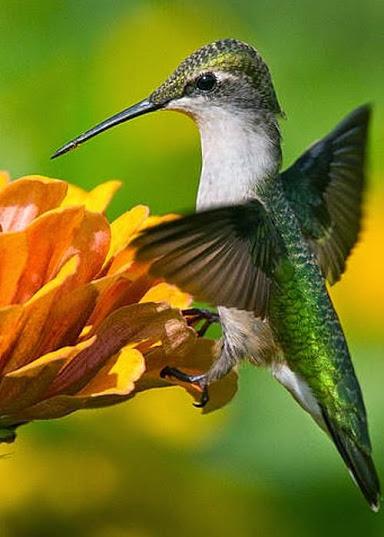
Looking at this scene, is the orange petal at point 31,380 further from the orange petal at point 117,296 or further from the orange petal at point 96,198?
the orange petal at point 96,198

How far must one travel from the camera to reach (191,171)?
2857mm

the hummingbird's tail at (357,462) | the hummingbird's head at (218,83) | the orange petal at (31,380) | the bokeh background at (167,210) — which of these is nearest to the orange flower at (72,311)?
the orange petal at (31,380)

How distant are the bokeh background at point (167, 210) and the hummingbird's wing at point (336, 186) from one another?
6cm

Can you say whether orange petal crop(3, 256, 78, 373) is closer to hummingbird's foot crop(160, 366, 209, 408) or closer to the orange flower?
the orange flower

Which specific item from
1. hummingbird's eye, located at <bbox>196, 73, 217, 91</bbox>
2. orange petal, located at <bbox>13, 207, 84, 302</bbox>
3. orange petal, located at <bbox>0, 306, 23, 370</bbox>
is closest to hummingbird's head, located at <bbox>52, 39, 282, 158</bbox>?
hummingbird's eye, located at <bbox>196, 73, 217, 91</bbox>

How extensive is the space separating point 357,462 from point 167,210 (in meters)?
1.01

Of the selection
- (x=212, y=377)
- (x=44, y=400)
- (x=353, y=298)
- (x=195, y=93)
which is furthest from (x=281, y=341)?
(x=353, y=298)

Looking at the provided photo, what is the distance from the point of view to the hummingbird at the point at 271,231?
1.72 meters

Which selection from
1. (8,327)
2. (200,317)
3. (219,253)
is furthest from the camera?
(200,317)

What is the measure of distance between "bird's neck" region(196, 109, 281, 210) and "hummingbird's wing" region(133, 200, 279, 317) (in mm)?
53

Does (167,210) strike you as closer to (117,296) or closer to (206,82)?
(206,82)

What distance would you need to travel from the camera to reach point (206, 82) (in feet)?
5.81

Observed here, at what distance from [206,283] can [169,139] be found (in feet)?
4.34

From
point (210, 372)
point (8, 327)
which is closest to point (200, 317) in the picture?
point (210, 372)
